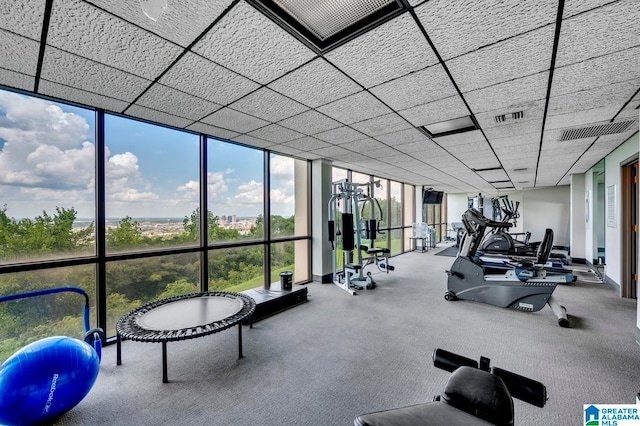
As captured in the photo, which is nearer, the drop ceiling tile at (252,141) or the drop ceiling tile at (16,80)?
the drop ceiling tile at (16,80)

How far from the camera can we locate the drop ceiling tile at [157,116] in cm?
295

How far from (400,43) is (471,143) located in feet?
10.2

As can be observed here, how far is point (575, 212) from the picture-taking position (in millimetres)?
7496

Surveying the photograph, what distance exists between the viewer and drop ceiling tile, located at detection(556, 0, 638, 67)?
1.48 m

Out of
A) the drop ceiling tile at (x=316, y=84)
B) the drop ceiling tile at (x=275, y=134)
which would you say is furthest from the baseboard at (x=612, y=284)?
the drop ceiling tile at (x=275, y=134)

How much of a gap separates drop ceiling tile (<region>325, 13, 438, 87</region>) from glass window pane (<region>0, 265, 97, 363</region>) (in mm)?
3424

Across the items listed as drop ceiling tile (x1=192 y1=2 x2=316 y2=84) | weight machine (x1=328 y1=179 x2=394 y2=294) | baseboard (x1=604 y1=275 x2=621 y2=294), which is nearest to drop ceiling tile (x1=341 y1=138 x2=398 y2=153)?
weight machine (x1=328 y1=179 x2=394 y2=294)

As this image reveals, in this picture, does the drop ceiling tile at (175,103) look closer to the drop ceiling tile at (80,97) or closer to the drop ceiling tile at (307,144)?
the drop ceiling tile at (80,97)

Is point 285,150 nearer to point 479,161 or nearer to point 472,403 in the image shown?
point 479,161

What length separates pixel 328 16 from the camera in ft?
5.36

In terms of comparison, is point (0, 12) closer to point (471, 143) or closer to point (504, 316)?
point (471, 143)

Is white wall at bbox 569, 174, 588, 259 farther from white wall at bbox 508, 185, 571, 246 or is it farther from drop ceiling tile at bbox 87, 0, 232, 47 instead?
drop ceiling tile at bbox 87, 0, 232, 47

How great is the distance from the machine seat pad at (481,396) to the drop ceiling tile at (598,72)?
2.38 meters

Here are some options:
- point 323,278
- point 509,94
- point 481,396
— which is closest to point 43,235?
point 481,396
